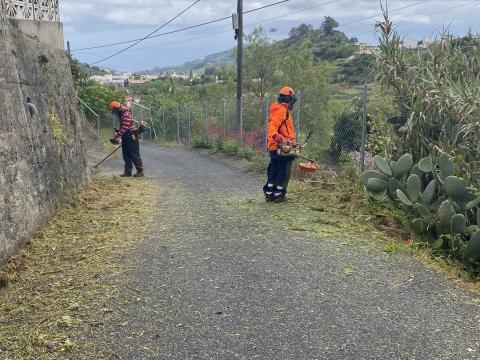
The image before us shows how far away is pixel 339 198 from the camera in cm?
830

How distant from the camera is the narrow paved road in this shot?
3701mm

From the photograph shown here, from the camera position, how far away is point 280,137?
7887mm

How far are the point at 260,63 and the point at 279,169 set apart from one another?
23.4 m

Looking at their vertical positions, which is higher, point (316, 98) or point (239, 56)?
point (239, 56)

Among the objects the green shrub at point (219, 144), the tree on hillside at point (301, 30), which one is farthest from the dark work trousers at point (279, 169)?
the tree on hillside at point (301, 30)

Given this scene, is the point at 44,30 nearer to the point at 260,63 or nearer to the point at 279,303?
the point at 279,303

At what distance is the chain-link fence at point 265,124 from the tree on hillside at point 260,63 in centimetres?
583

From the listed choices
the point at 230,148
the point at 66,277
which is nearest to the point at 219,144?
the point at 230,148

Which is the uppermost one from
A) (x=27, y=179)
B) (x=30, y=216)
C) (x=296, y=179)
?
(x=27, y=179)

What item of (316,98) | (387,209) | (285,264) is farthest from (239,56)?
(285,264)

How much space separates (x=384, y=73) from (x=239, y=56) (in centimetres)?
1292

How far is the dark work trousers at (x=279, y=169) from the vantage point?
26.5ft

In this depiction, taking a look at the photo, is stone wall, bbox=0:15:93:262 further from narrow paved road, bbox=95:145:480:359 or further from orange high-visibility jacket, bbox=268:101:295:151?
orange high-visibility jacket, bbox=268:101:295:151

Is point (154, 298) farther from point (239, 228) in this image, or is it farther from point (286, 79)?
point (286, 79)
